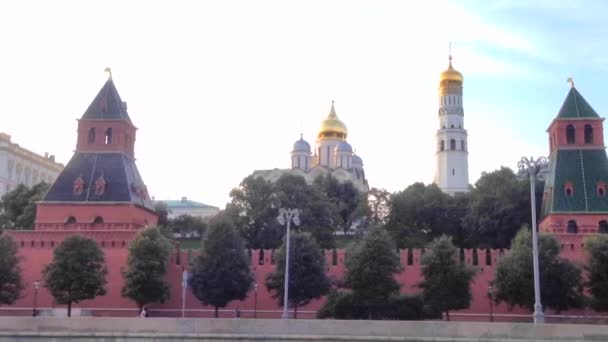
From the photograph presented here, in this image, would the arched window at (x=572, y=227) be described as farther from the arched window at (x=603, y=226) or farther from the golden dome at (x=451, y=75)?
the golden dome at (x=451, y=75)

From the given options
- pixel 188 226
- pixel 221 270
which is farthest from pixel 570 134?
pixel 188 226

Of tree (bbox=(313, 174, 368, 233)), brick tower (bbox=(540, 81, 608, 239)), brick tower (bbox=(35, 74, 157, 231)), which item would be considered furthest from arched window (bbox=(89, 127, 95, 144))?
tree (bbox=(313, 174, 368, 233))

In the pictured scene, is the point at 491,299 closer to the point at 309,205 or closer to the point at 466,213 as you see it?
the point at 466,213

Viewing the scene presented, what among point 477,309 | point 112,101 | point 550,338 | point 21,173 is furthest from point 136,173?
point 21,173

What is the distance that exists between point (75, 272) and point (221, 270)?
7.54m

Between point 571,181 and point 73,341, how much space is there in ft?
100

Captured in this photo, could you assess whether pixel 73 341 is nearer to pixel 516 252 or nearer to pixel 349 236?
pixel 516 252

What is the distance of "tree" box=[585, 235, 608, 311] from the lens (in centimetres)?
3725

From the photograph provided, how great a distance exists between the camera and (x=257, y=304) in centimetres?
4256

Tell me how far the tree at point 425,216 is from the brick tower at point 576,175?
1365 centimetres

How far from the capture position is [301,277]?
133 feet

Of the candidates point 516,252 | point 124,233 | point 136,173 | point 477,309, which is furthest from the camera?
point 136,173

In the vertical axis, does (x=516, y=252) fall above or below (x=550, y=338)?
above

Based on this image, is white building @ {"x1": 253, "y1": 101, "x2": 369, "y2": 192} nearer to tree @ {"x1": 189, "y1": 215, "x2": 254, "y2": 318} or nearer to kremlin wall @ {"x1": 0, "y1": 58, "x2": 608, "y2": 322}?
kremlin wall @ {"x1": 0, "y1": 58, "x2": 608, "y2": 322}
